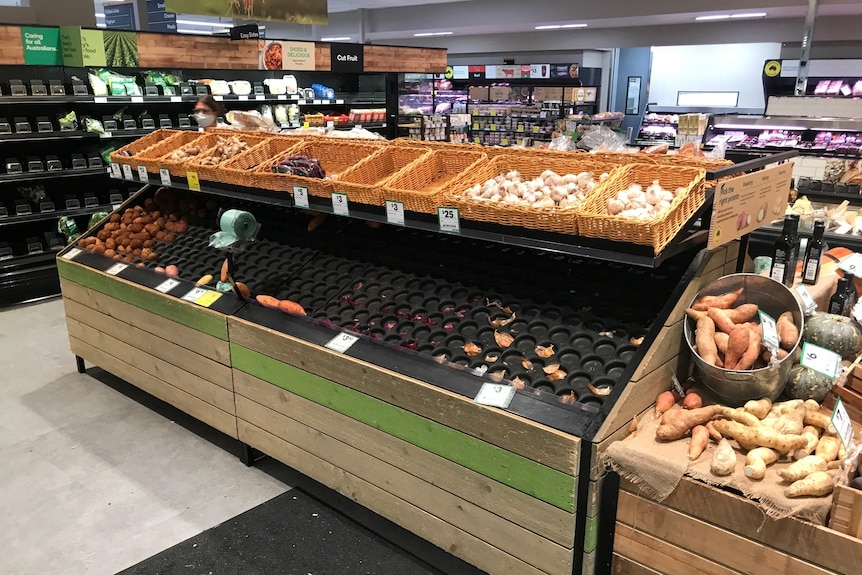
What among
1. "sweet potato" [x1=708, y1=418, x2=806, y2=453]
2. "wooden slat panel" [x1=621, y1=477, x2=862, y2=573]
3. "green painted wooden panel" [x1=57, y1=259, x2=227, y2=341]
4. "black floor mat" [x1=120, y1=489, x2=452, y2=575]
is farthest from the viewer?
"green painted wooden panel" [x1=57, y1=259, x2=227, y2=341]

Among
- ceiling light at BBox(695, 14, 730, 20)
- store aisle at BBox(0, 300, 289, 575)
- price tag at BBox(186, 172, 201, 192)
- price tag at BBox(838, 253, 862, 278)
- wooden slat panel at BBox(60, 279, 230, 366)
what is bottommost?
store aisle at BBox(0, 300, 289, 575)

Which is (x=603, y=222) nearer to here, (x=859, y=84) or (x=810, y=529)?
(x=810, y=529)

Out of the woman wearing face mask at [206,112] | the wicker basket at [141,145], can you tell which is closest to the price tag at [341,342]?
the wicker basket at [141,145]

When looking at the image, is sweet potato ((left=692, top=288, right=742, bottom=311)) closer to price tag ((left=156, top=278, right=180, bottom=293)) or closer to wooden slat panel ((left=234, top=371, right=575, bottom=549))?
wooden slat panel ((left=234, top=371, right=575, bottom=549))

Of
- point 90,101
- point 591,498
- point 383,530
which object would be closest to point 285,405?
point 383,530

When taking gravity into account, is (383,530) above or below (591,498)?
below

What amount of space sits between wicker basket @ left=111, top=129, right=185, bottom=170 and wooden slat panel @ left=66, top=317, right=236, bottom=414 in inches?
43.2

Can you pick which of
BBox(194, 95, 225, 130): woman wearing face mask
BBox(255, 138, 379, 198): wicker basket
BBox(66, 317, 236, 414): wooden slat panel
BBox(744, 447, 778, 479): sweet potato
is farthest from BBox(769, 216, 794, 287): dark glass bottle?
BBox(194, 95, 225, 130): woman wearing face mask

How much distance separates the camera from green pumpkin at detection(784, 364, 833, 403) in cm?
214

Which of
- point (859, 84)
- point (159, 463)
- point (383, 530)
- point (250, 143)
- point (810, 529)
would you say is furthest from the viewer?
point (859, 84)

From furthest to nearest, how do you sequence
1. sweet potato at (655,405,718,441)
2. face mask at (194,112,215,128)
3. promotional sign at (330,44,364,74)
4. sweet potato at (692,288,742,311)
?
promotional sign at (330,44,364,74)
face mask at (194,112,215,128)
sweet potato at (692,288,742,311)
sweet potato at (655,405,718,441)

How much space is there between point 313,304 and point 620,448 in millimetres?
1579

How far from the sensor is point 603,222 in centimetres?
201

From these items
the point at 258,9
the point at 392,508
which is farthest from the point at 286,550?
the point at 258,9
